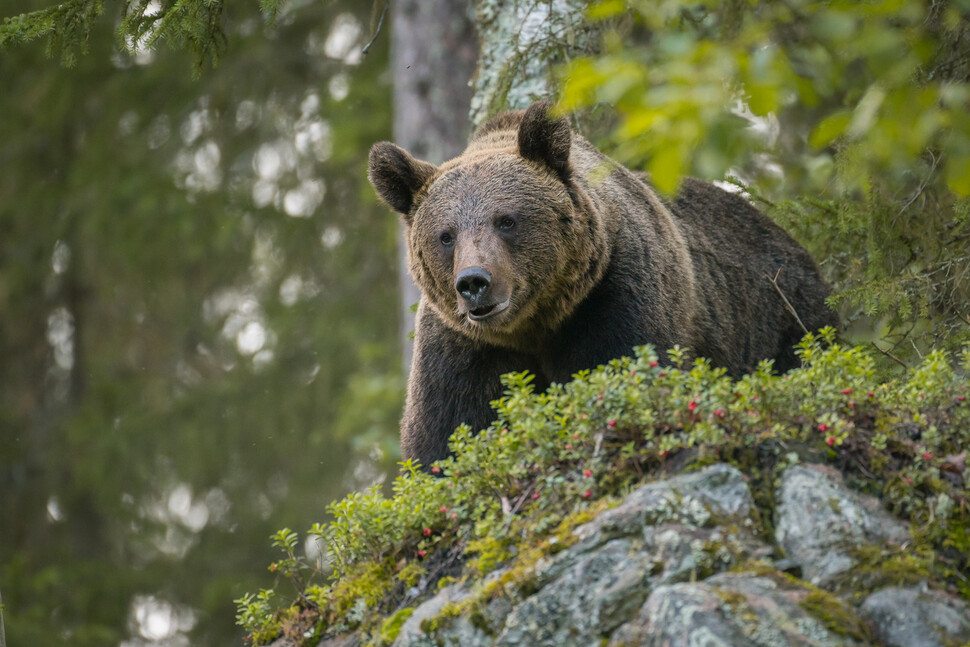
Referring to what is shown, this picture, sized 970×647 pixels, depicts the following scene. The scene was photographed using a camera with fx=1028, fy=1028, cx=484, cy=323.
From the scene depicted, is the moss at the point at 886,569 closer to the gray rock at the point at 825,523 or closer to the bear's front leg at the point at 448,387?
the gray rock at the point at 825,523

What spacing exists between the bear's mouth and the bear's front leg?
19.4 inches

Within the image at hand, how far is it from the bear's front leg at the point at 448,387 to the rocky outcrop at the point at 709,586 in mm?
2072

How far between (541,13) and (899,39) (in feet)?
19.0

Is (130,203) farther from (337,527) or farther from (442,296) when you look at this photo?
(337,527)

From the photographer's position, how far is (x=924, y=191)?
6.45m

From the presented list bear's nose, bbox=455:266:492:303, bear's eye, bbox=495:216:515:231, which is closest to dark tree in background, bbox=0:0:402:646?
bear's eye, bbox=495:216:515:231

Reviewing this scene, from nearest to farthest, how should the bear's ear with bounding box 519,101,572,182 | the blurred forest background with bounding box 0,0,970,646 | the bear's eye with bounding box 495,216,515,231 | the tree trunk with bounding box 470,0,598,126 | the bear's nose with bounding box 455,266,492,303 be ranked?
the bear's nose with bounding box 455,266,492,303 → the bear's eye with bounding box 495,216,515,231 → the bear's ear with bounding box 519,101,572,182 → the tree trunk with bounding box 470,0,598,126 → the blurred forest background with bounding box 0,0,970,646

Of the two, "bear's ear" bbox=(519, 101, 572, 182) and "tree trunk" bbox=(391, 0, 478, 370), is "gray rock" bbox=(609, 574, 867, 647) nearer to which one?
"bear's ear" bbox=(519, 101, 572, 182)

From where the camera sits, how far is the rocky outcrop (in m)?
3.10

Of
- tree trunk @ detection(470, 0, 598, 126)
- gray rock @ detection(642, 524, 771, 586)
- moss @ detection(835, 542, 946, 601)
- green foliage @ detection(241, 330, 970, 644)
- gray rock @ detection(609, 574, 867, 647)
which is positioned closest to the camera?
gray rock @ detection(609, 574, 867, 647)

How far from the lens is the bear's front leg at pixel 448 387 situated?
584 cm

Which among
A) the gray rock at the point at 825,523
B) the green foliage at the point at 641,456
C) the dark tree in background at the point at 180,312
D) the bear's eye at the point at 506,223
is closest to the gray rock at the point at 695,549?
the gray rock at the point at 825,523

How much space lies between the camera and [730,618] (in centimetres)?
307

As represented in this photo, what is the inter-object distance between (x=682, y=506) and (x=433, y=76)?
7.69m
